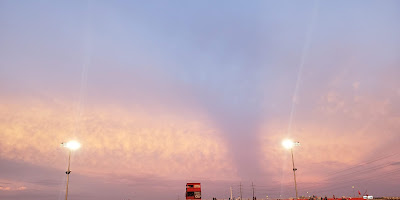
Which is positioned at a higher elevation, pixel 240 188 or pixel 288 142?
pixel 288 142

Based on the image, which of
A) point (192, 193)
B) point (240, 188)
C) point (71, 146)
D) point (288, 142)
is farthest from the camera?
point (240, 188)

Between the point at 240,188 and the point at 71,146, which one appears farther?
the point at 240,188

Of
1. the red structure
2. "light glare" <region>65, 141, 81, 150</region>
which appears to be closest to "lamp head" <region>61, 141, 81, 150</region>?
"light glare" <region>65, 141, 81, 150</region>

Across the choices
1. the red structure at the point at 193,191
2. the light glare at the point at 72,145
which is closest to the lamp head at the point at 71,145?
the light glare at the point at 72,145

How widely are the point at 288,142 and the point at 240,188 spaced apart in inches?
4531

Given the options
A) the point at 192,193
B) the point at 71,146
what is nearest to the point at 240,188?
the point at 192,193

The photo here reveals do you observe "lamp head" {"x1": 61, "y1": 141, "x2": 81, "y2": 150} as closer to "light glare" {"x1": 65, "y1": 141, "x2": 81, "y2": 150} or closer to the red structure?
"light glare" {"x1": 65, "y1": 141, "x2": 81, "y2": 150}

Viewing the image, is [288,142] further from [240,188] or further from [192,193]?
[240,188]

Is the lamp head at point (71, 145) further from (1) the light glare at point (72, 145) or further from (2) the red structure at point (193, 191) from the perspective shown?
(2) the red structure at point (193, 191)

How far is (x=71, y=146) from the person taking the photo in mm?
41938

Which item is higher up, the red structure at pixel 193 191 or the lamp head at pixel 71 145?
the lamp head at pixel 71 145

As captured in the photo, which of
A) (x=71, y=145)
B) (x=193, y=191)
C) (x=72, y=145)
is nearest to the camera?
(x=71, y=145)

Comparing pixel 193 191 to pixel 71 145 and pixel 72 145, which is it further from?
pixel 71 145

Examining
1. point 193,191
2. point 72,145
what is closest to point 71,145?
point 72,145
